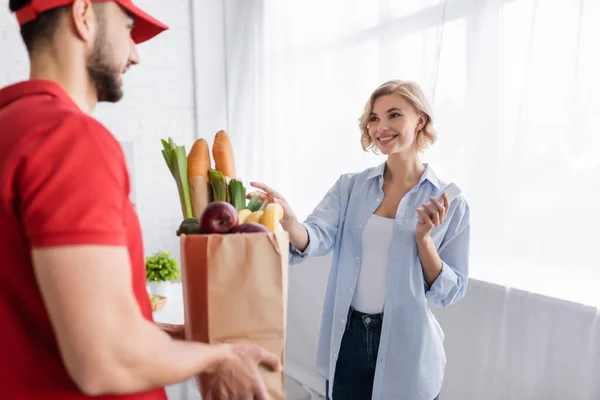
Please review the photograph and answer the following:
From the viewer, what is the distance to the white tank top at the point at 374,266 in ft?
5.03

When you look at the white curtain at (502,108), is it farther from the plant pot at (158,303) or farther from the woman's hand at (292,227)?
the plant pot at (158,303)

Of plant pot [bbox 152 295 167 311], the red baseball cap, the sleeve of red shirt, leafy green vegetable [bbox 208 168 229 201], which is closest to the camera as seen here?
the sleeve of red shirt

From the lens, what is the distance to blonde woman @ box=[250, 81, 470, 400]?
58.1 inches

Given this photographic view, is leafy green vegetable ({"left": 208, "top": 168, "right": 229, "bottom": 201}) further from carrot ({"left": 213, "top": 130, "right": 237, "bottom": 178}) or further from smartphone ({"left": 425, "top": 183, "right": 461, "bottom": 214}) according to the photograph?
smartphone ({"left": 425, "top": 183, "right": 461, "bottom": 214})

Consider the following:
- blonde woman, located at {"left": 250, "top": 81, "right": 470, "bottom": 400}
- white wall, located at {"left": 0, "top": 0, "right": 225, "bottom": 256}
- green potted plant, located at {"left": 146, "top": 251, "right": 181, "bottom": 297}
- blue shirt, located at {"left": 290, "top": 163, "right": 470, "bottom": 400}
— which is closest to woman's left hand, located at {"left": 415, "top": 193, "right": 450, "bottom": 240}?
blonde woman, located at {"left": 250, "top": 81, "right": 470, "bottom": 400}

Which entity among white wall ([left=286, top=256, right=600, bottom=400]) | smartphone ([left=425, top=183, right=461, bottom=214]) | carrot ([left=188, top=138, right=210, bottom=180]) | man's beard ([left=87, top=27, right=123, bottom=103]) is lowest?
white wall ([left=286, top=256, right=600, bottom=400])

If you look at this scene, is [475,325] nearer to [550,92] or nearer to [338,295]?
[338,295]

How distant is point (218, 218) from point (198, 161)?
0.58 feet

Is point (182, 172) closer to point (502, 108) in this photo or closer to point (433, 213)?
point (433, 213)

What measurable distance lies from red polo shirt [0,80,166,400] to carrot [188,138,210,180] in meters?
0.24

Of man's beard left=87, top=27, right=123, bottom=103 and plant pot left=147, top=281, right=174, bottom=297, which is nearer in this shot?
man's beard left=87, top=27, right=123, bottom=103

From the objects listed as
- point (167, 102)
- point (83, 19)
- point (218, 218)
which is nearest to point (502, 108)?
point (218, 218)

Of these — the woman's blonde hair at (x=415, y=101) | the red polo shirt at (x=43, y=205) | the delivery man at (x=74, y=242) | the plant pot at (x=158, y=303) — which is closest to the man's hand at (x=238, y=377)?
the delivery man at (x=74, y=242)

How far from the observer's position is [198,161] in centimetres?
89
